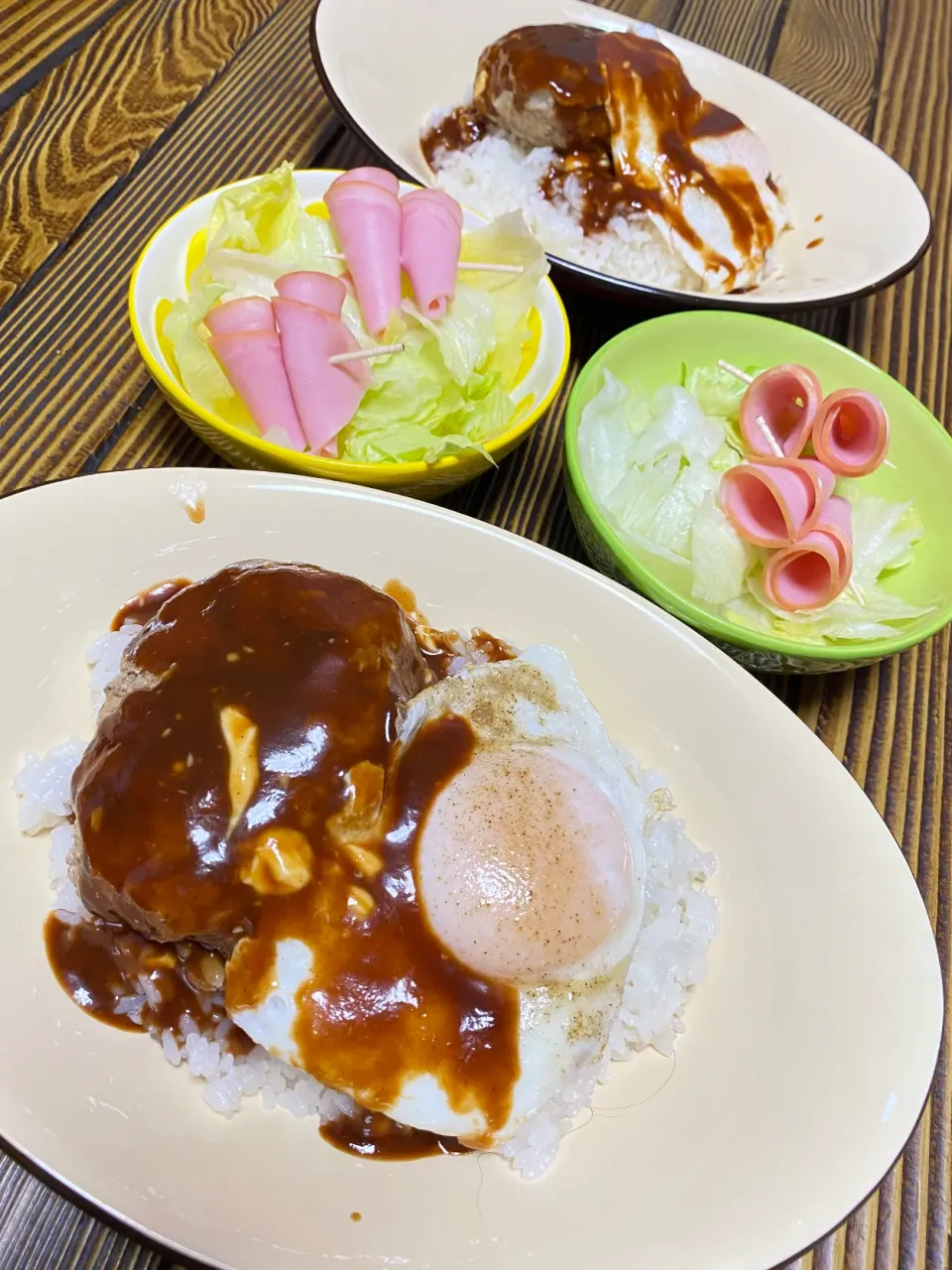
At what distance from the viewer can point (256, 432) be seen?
2500 millimetres

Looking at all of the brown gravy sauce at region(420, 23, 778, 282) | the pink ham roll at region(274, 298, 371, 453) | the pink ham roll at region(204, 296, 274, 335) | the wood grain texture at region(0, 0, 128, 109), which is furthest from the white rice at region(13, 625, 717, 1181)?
the wood grain texture at region(0, 0, 128, 109)

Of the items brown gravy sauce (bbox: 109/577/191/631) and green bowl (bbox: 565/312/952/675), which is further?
green bowl (bbox: 565/312/952/675)

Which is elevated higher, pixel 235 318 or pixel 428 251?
pixel 235 318

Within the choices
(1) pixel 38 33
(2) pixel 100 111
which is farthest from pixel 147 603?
(1) pixel 38 33

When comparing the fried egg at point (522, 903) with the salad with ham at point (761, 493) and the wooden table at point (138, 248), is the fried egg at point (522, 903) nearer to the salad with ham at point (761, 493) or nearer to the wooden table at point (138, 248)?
the wooden table at point (138, 248)

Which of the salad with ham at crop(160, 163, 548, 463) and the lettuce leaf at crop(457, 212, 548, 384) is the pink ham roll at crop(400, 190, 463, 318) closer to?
the salad with ham at crop(160, 163, 548, 463)

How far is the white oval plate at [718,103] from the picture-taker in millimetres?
3303

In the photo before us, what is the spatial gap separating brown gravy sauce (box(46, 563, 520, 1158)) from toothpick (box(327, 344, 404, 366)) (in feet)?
2.84

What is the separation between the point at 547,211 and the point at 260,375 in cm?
177

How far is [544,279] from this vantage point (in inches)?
115

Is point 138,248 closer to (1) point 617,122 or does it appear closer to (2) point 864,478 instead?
(1) point 617,122

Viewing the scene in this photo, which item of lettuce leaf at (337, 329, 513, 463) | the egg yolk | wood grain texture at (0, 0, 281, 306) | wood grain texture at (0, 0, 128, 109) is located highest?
wood grain texture at (0, 0, 128, 109)

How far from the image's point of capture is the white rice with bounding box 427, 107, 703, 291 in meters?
3.45

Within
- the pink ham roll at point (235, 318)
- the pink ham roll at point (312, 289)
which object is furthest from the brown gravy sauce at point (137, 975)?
the pink ham roll at point (312, 289)
